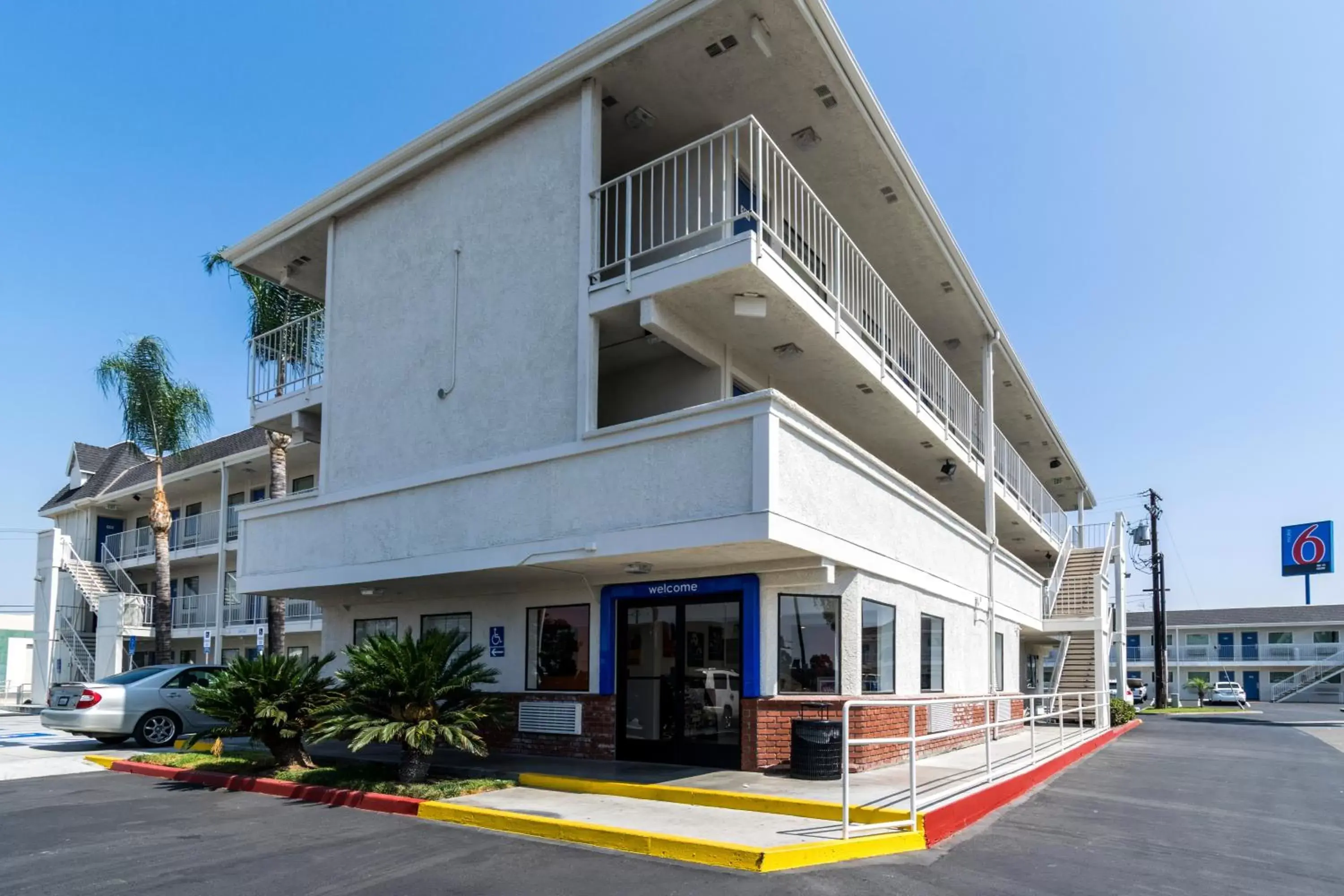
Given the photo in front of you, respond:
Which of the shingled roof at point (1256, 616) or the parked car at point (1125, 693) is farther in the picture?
the shingled roof at point (1256, 616)

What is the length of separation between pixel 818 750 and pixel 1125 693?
3060 centimetres

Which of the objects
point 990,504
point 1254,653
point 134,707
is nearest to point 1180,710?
point 1254,653

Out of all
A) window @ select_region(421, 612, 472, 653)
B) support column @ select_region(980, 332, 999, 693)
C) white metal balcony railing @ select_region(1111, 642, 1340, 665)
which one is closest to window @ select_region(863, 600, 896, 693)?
support column @ select_region(980, 332, 999, 693)

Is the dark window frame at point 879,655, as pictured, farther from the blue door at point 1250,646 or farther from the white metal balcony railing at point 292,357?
the blue door at point 1250,646

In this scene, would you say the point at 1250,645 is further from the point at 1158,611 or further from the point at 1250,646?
the point at 1158,611

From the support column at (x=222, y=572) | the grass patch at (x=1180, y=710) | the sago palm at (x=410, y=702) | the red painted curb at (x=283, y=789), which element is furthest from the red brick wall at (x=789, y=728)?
the grass patch at (x=1180, y=710)

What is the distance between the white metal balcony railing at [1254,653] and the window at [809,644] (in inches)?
2769

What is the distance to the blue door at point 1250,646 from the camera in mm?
72500

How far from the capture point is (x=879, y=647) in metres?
14.3

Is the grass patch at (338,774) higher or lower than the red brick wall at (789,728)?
lower

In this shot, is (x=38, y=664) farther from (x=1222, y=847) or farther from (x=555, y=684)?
(x=1222, y=847)

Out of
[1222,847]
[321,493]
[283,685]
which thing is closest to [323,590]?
[321,493]

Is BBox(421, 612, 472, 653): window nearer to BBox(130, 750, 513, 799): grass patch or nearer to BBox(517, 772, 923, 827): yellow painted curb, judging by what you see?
BBox(130, 750, 513, 799): grass patch

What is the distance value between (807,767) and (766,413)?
4305mm
